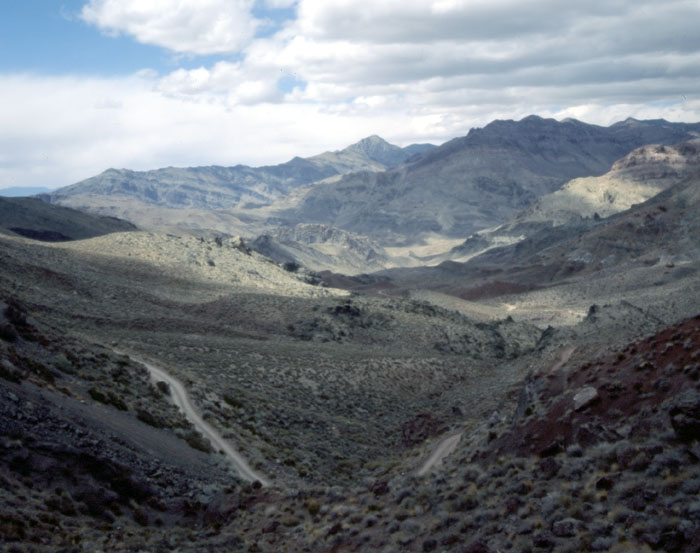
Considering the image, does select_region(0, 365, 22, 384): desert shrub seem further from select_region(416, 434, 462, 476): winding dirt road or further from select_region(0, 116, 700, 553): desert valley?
select_region(416, 434, 462, 476): winding dirt road

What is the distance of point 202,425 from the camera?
24.6 m

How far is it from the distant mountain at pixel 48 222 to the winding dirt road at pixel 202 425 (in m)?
98.5

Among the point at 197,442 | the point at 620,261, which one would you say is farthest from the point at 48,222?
the point at 197,442

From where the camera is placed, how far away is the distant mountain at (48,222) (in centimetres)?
11919

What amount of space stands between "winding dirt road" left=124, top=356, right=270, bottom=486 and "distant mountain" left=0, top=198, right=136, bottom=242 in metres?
98.5

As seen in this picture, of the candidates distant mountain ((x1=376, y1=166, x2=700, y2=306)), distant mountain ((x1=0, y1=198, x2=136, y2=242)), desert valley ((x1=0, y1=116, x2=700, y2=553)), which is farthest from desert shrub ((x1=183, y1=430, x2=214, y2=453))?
distant mountain ((x1=0, y1=198, x2=136, y2=242))

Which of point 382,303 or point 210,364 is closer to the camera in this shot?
point 210,364

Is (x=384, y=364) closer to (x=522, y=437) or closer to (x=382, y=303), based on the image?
(x=382, y=303)

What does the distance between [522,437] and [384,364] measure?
22.7 m

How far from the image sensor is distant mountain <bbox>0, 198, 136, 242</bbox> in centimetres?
11919

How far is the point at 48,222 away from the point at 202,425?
Answer: 11800cm

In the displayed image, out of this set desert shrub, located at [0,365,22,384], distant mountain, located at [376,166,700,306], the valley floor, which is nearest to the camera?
the valley floor

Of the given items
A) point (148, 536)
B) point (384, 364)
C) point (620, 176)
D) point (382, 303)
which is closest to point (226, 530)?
point (148, 536)

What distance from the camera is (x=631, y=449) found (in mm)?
13180
